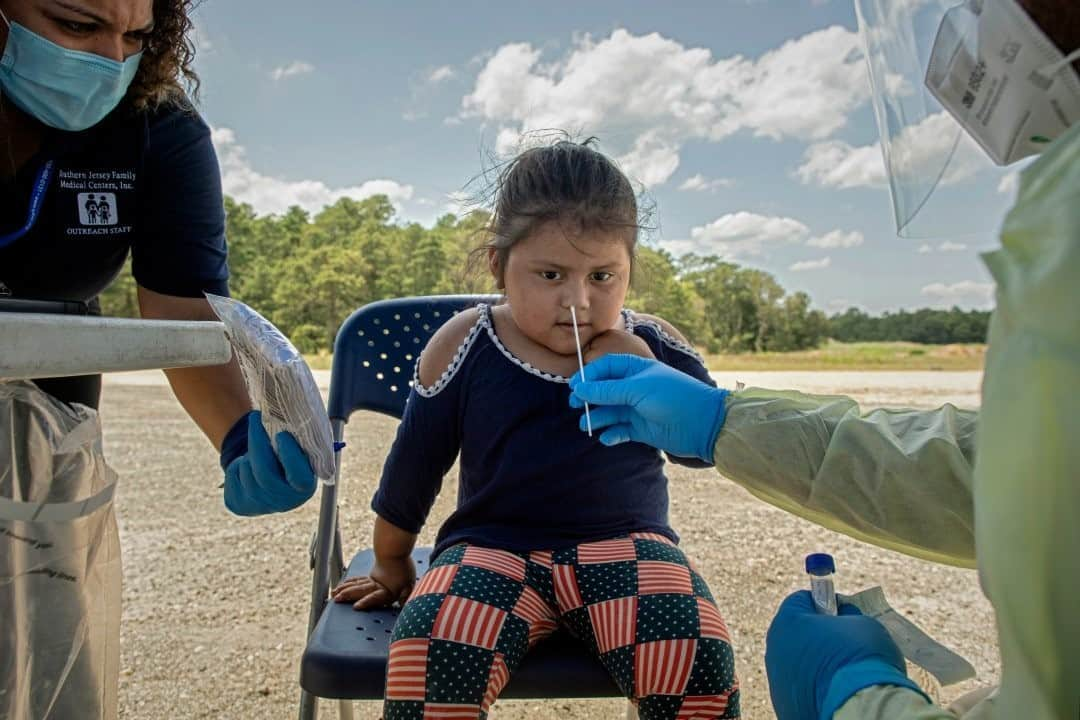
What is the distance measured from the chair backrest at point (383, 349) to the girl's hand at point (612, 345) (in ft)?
1.31

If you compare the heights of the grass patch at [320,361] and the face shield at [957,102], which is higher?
the face shield at [957,102]

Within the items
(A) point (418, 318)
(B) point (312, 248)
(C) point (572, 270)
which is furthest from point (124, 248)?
(B) point (312, 248)

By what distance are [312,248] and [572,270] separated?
18872mm

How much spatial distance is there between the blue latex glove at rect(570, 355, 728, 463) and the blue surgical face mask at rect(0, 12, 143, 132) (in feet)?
2.99

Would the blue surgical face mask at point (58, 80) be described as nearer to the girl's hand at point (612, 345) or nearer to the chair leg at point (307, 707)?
the girl's hand at point (612, 345)

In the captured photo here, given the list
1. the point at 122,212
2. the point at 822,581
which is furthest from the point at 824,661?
the point at 122,212

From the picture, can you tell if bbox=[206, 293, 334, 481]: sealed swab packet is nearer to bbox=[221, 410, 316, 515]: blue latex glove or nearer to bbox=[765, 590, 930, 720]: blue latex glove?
bbox=[221, 410, 316, 515]: blue latex glove

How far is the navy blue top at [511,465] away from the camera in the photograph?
133 cm

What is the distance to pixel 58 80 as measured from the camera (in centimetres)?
127

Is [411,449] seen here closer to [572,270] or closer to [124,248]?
[572,270]

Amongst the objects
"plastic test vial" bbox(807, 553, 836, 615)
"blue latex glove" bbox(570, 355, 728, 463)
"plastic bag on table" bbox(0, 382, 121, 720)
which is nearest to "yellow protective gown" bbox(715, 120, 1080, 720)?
"plastic test vial" bbox(807, 553, 836, 615)

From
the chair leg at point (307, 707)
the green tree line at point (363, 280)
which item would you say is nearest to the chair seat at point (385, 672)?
the chair leg at point (307, 707)

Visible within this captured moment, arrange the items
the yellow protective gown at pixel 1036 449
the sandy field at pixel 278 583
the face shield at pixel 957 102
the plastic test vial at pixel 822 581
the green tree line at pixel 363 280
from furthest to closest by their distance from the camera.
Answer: the green tree line at pixel 363 280 → the sandy field at pixel 278 583 → the plastic test vial at pixel 822 581 → the face shield at pixel 957 102 → the yellow protective gown at pixel 1036 449

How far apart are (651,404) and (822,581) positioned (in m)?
0.33
